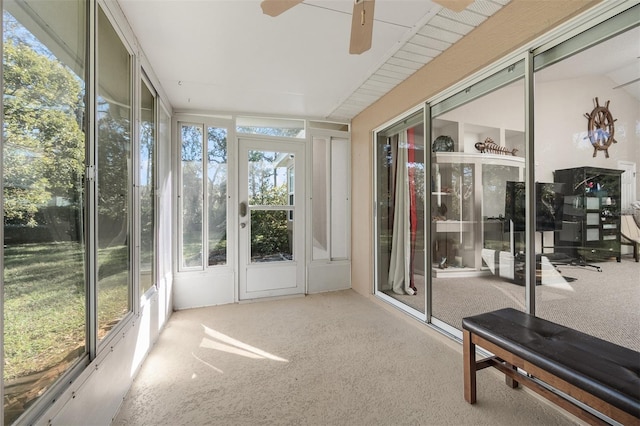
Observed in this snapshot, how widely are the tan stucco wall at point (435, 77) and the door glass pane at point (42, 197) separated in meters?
2.52

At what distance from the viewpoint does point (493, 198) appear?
2.78 metres

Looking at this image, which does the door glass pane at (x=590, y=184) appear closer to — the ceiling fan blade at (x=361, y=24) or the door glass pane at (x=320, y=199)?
the ceiling fan blade at (x=361, y=24)

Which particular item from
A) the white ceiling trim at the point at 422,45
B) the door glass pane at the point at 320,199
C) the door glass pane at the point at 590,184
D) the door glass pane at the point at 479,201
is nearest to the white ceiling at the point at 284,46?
the white ceiling trim at the point at 422,45

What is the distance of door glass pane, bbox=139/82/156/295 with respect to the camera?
2457 mm

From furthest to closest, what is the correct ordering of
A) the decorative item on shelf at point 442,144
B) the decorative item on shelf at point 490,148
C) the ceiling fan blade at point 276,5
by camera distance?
the decorative item on shelf at point 442,144 < the decorative item on shelf at point 490,148 < the ceiling fan blade at point 276,5

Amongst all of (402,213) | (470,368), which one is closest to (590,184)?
(470,368)

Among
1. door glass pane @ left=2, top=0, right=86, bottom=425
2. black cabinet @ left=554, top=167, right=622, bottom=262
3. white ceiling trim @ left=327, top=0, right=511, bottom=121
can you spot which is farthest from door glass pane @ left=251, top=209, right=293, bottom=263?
black cabinet @ left=554, top=167, right=622, bottom=262

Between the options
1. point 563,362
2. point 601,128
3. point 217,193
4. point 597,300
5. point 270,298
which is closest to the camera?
point 563,362

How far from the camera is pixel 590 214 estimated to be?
1.69 m

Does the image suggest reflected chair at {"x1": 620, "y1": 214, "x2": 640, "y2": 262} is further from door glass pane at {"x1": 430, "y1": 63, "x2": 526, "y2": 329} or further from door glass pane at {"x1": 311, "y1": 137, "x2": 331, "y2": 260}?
door glass pane at {"x1": 311, "y1": 137, "x2": 331, "y2": 260}

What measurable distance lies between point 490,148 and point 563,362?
90.2 inches

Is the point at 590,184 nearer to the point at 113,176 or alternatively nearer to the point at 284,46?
the point at 284,46

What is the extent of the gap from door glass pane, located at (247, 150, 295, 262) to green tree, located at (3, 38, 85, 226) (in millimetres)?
2486

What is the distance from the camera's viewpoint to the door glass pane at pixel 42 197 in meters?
0.99
